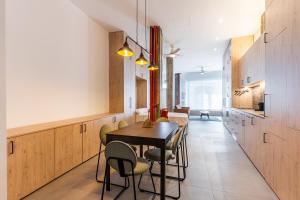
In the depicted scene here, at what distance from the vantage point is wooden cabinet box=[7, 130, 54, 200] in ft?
6.60

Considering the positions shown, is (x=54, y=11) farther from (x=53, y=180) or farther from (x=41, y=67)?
(x=53, y=180)

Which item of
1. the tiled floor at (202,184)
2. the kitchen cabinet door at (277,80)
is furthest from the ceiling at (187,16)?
the tiled floor at (202,184)

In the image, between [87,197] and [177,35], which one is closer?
[87,197]

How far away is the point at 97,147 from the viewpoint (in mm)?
3840

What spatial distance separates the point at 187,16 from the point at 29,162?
14.5ft

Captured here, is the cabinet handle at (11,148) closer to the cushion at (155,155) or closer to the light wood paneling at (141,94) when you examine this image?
the cushion at (155,155)

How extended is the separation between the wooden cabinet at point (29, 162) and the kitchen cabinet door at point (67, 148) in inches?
4.6

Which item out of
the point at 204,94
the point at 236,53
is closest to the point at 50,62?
the point at 236,53

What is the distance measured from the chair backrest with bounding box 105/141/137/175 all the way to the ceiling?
311 centimetres

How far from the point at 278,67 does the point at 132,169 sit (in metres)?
2.29

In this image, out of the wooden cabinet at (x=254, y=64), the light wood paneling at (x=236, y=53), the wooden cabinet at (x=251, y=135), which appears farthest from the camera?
the light wood paneling at (x=236, y=53)

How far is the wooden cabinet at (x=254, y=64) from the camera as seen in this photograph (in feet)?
11.9

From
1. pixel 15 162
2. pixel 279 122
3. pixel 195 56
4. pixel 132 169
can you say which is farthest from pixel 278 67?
pixel 195 56

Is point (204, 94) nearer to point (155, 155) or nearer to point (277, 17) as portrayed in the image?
point (277, 17)
